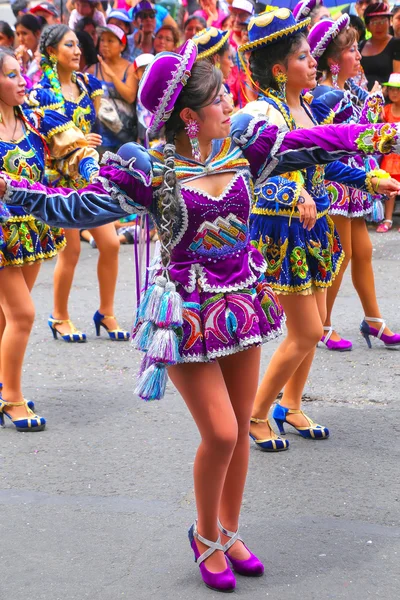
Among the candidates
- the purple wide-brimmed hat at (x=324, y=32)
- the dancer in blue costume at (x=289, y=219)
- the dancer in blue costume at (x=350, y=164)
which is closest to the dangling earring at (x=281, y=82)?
the dancer in blue costume at (x=289, y=219)

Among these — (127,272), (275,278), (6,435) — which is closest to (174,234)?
(275,278)

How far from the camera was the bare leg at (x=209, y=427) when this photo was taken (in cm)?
340

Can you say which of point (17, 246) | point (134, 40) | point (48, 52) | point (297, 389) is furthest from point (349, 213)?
point (134, 40)

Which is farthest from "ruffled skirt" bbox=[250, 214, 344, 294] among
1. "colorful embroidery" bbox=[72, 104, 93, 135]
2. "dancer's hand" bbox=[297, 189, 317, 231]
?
"colorful embroidery" bbox=[72, 104, 93, 135]

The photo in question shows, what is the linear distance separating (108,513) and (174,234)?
4.67 feet

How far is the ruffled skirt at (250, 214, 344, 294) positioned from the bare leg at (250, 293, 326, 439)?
0.21 feet

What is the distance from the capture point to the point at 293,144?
3629 millimetres

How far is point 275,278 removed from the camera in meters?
4.68

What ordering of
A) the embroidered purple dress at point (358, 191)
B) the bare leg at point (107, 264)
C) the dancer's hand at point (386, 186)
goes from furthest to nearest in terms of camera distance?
the bare leg at point (107, 264) → the embroidered purple dress at point (358, 191) → the dancer's hand at point (386, 186)

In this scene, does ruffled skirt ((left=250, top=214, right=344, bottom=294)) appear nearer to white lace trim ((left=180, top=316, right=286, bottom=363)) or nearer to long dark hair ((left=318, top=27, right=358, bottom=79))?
white lace trim ((left=180, top=316, right=286, bottom=363))

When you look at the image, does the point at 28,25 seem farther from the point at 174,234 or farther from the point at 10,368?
the point at 174,234

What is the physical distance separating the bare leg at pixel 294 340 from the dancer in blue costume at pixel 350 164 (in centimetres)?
131

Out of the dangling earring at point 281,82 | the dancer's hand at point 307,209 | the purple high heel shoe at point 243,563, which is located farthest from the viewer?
the dangling earring at point 281,82

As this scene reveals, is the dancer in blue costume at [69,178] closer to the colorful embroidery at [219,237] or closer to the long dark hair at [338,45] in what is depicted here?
the long dark hair at [338,45]
